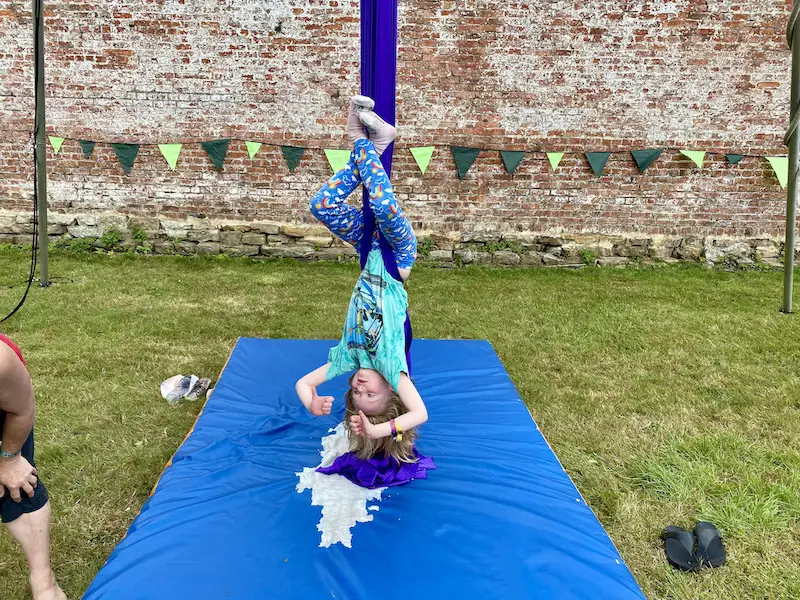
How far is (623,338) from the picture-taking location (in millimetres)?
4566

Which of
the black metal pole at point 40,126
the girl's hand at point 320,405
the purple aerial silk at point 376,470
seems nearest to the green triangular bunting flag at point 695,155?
the purple aerial silk at point 376,470

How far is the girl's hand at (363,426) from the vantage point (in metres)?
2.24

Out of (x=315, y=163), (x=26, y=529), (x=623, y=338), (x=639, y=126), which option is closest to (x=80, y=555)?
(x=26, y=529)

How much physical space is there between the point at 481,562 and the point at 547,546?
0.25 meters

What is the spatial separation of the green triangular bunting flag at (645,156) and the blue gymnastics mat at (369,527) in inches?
178

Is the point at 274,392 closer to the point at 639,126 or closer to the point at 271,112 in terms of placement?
the point at 271,112

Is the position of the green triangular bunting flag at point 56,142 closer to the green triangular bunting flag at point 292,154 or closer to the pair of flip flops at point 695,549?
the green triangular bunting flag at point 292,154

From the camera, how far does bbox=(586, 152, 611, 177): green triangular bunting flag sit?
6449 millimetres

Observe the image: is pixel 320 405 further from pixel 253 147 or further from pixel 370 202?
pixel 253 147

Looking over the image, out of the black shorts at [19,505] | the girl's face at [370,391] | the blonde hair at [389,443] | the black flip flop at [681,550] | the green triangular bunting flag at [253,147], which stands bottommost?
the black flip flop at [681,550]

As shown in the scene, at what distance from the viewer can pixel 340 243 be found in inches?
267

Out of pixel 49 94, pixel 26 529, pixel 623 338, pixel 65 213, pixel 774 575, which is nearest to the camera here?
pixel 26 529

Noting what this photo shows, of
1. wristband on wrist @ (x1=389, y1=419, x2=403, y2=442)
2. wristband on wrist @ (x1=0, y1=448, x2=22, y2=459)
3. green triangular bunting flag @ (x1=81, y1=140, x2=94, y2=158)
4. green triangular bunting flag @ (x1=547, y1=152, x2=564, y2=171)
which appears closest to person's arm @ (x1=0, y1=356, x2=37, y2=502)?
wristband on wrist @ (x1=0, y1=448, x2=22, y2=459)

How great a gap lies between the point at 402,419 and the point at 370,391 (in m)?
0.19
